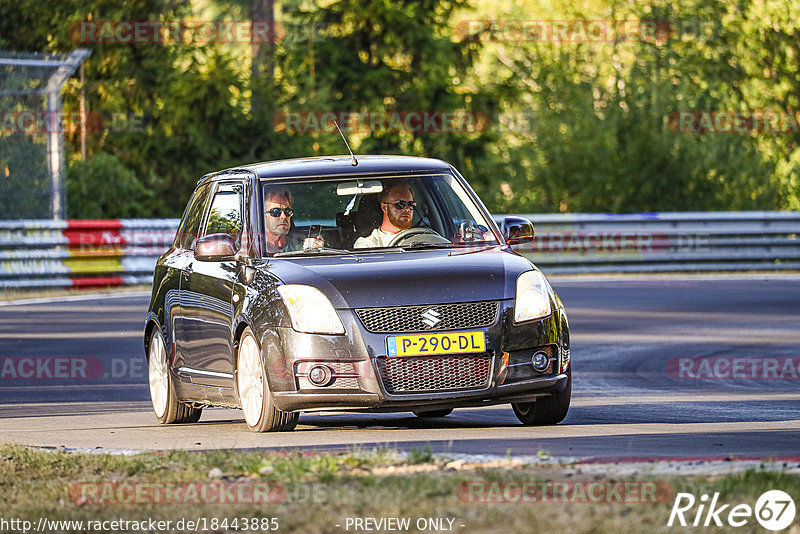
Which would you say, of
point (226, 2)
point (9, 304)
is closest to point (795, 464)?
point (9, 304)

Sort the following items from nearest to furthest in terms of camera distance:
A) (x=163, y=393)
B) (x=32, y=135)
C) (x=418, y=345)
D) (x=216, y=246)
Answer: (x=418, y=345), (x=216, y=246), (x=163, y=393), (x=32, y=135)

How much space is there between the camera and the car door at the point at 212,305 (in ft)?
34.9

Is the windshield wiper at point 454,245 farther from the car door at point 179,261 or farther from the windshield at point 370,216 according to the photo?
the car door at point 179,261

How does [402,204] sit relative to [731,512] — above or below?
above

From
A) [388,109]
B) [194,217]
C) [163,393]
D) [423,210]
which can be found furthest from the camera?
[388,109]

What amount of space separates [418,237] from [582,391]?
3.17 m

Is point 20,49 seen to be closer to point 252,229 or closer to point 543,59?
point 543,59

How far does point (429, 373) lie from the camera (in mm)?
9562

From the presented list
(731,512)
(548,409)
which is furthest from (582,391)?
(731,512)

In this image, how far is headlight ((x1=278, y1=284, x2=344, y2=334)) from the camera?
9.60 m

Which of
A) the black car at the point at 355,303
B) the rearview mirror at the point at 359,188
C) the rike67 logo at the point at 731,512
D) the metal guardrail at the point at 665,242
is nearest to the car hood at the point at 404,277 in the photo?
the black car at the point at 355,303

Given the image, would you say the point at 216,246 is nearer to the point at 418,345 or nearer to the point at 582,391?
the point at 418,345

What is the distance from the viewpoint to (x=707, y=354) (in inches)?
639

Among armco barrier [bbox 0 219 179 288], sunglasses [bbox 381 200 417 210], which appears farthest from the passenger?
armco barrier [bbox 0 219 179 288]
